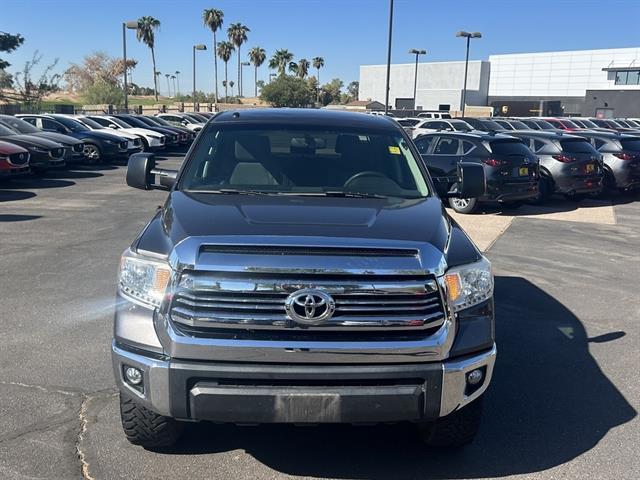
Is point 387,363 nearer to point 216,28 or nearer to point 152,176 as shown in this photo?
point 152,176

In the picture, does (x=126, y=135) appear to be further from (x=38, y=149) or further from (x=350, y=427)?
(x=350, y=427)

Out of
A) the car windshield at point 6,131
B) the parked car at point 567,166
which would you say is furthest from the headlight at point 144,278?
the car windshield at point 6,131

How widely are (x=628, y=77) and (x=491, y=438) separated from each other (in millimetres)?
85134

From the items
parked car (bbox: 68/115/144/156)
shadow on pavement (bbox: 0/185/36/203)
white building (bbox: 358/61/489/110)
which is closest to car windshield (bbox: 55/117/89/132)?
parked car (bbox: 68/115/144/156)

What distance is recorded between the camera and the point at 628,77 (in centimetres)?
7669

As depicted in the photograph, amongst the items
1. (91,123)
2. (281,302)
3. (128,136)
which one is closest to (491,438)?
(281,302)

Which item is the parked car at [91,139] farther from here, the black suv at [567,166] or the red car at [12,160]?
the black suv at [567,166]

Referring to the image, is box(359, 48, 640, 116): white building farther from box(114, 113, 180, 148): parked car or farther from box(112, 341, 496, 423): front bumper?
box(112, 341, 496, 423): front bumper

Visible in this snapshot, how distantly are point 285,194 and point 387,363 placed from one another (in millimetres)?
1438

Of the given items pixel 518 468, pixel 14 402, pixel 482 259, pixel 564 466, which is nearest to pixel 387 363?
pixel 482 259

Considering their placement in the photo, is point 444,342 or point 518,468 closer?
point 444,342

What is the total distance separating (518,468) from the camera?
3.31 metres

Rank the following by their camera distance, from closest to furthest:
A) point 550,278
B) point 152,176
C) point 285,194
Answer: point 285,194 → point 152,176 → point 550,278

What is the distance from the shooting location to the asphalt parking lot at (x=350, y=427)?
10.8 feet
